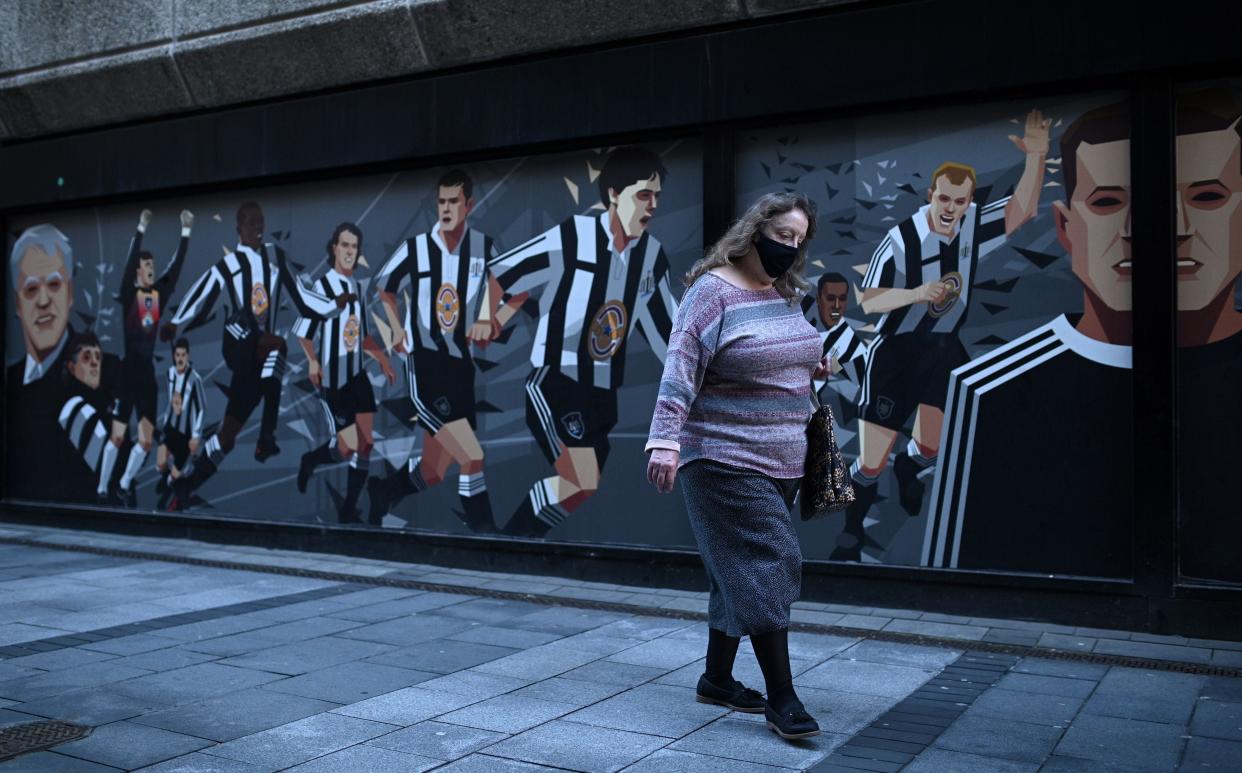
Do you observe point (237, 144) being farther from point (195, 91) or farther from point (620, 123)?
point (620, 123)

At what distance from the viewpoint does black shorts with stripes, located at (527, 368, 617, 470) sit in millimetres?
8031

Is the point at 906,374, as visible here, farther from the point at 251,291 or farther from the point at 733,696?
the point at 251,291

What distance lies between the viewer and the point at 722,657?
16.1ft

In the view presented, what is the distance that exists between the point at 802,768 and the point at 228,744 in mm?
2043

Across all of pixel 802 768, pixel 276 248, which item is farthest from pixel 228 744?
pixel 276 248

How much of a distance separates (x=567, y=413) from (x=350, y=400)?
1.99 metres

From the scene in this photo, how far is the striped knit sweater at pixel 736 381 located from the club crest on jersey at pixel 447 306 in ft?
13.9

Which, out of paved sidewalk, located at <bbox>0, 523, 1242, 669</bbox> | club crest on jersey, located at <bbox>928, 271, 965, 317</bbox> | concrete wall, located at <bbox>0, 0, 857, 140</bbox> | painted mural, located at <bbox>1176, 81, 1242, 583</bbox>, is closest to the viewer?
paved sidewalk, located at <bbox>0, 523, 1242, 669</bbox>

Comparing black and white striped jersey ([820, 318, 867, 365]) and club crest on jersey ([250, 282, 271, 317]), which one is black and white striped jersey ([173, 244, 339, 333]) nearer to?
club crest on jersey ([250, 282, 271, 317])

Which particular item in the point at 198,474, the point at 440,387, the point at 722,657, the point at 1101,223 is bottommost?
the point at 722,657

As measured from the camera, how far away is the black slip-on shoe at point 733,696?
4848mm

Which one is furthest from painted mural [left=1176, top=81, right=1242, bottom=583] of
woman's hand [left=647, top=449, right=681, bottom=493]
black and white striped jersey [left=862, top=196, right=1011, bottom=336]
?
woman's hand [left=647, top=449, right=681, bottom=493]

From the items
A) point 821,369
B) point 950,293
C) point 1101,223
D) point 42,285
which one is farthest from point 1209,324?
point 42,285

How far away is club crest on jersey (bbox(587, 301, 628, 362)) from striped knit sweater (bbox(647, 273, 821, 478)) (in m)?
3.23
